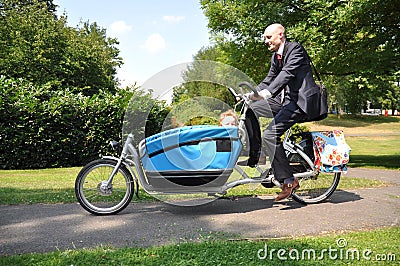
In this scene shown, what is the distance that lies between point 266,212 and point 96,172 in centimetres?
205

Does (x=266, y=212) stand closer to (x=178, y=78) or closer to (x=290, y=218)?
(x=290, y=218)

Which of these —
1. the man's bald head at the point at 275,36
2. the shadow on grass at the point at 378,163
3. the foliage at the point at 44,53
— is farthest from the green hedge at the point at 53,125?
the foliage at the point at 44,53

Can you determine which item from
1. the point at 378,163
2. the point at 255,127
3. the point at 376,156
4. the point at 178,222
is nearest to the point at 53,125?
the point at 255,127

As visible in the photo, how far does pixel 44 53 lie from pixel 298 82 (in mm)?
24256

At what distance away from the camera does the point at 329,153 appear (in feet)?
17.5

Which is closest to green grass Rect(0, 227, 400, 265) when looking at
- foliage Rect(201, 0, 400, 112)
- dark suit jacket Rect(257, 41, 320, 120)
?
dark suit jacket Rect(257, 41, 320, 120)

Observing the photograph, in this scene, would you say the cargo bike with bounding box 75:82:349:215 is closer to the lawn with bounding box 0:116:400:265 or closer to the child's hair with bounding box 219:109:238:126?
the child's hair with bounding box 219:109:238:126

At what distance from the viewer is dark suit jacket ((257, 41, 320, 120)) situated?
4891 mm

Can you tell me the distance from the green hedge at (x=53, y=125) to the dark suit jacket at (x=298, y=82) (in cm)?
673

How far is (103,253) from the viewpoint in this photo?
3.35 metres

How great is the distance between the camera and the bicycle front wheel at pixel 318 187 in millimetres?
5582

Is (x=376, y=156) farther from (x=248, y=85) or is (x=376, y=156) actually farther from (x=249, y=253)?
(x=249, y=253)

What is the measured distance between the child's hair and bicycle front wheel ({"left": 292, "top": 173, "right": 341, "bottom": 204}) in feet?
4.05

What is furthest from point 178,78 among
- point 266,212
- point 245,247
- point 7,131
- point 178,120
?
point 7,131
